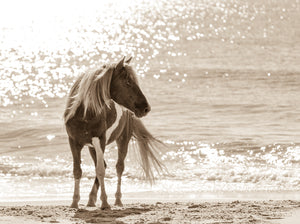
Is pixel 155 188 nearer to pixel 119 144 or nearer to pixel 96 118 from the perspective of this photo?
pixel 119 144

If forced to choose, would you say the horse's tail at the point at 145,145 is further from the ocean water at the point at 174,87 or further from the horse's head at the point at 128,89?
the horse's head at the point at 128,89

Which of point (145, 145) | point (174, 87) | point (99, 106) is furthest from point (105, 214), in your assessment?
point (174, 87)

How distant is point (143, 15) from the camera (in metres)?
48.5

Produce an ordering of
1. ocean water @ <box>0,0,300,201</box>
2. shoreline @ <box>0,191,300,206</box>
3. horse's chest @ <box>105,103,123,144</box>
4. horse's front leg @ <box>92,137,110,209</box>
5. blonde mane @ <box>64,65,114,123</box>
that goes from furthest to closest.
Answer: ocean water @ <box>0,0,300,201</box>
shoreline @ <box>0,191,300,206</box>
horse's chest @ <box>105,103,123,144</box>
horse's front leg @ <box>92,137,110,209</box>
blonde mane @ <box>64,65,114,123</box>

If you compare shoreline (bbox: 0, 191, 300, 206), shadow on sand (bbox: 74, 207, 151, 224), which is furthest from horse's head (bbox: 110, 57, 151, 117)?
shoreline (bbox: 0, 191, 300, 206)

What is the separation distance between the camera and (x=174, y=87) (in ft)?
82.7

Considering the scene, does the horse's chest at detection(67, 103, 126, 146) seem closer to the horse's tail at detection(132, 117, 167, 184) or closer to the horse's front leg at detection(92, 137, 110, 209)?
the horse's front leg at detection(92, 137, 110, 209)

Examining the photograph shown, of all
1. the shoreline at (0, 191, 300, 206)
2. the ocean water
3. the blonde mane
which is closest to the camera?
the blonde mane

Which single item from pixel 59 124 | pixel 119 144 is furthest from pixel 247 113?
pixel 119 144

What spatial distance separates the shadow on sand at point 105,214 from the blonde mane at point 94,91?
95cm

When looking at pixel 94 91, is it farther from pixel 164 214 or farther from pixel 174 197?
pixel 174 197

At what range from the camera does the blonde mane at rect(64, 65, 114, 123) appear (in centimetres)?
670

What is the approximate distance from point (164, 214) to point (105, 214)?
1.84 feet

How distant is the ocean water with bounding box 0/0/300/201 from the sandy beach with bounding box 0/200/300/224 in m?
1.81
